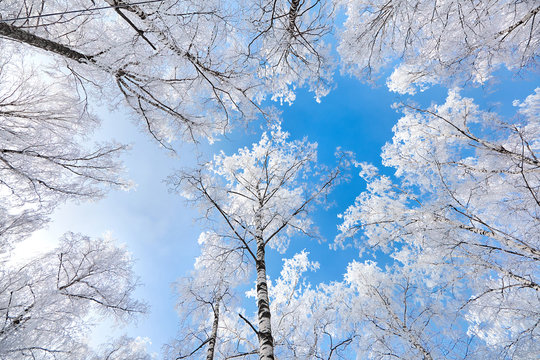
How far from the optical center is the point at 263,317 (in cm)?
295

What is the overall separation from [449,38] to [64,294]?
356 inches

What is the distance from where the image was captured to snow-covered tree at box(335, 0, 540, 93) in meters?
3.09

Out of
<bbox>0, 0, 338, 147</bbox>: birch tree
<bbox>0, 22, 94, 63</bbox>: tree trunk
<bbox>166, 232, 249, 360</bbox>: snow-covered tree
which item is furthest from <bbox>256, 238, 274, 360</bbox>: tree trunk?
<bbox>0, 22, 94, 63</bbox>: tree trunk

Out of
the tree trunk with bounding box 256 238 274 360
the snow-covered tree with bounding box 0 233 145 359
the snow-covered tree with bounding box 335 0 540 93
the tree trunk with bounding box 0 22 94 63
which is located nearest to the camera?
the tree trunk with bounding box 0 22 94 63

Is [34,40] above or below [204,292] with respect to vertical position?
above

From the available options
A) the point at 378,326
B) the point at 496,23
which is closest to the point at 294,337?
the point at 378,326

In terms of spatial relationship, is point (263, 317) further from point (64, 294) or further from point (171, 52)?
point (64, 294)

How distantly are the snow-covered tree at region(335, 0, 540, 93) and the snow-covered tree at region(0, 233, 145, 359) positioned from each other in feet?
22.0

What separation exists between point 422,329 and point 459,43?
652 centimetres

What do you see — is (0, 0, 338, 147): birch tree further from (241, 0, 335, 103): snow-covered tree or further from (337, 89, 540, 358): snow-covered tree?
(337, 89, 540, 358): snow-covered tree

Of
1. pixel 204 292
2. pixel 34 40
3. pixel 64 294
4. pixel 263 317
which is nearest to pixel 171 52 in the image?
pixel 34 40

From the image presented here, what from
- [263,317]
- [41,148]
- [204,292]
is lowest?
[263,317]

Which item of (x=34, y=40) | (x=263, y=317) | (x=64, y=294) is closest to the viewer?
(x=34, y=40)

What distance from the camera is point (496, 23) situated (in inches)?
127
